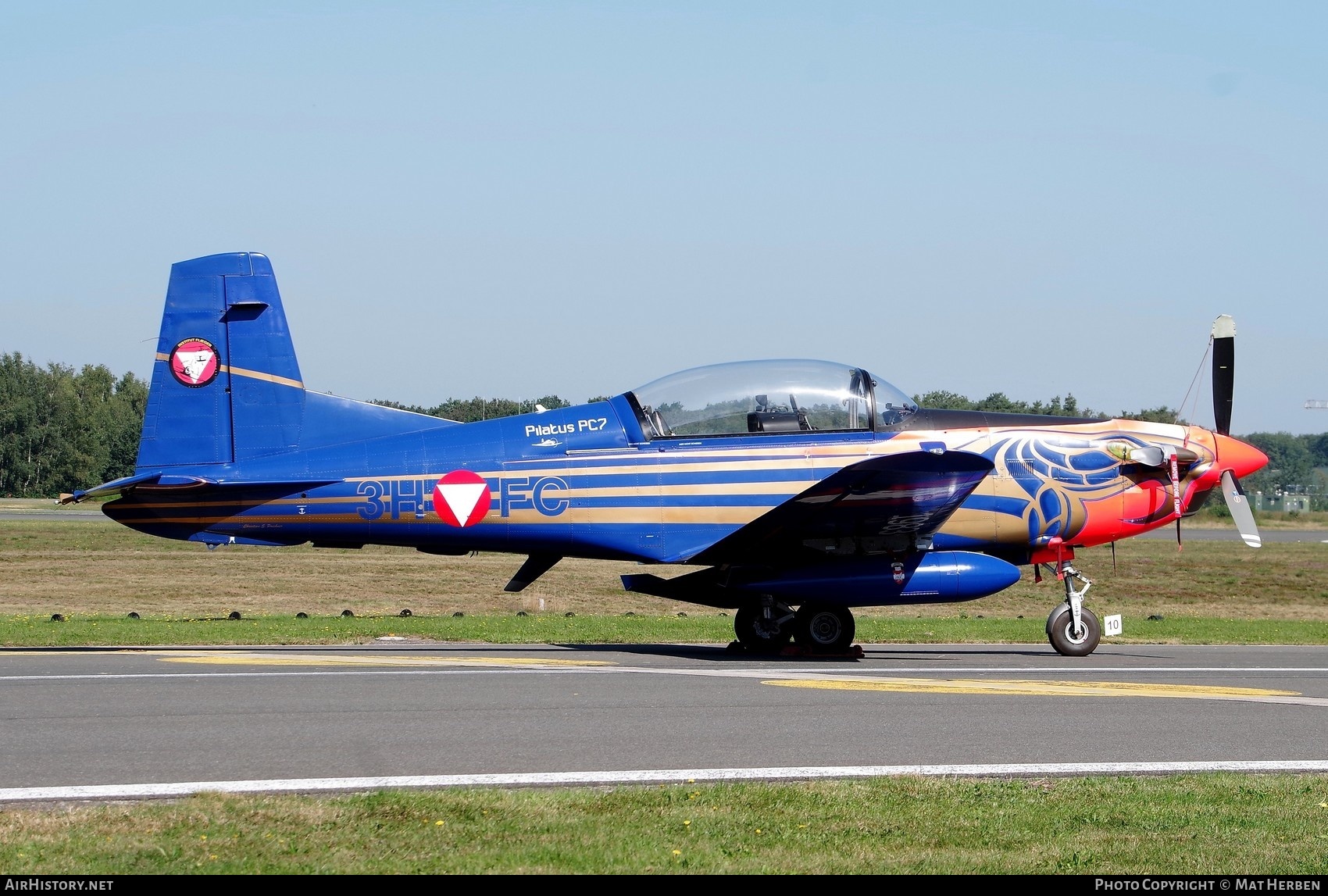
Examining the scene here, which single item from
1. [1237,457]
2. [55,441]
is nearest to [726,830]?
[1237,457]

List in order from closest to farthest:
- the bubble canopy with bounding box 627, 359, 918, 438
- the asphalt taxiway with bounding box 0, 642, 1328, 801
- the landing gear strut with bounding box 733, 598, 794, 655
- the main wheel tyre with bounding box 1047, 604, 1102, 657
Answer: the asphalt taxiway with bounding box 0, 642, 1328, 801 < the bubble canopy with bounding box 627, 359, 918, 438 < the landing gear strut with bounding box 733, 598, 794, 655 < the main wheel tyre with bounding box 1047, 604, 1102, 657

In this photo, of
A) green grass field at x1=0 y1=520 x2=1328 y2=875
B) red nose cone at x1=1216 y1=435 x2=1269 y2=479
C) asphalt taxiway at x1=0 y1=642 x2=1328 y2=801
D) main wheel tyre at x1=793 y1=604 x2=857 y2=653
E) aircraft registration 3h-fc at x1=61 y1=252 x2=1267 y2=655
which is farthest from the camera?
red nose cone at x1=1216 y1=435 x2=1269 y2=479

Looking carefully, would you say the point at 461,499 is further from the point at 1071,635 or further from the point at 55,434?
the point at 55,434

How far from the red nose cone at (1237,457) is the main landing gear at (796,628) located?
4952mm

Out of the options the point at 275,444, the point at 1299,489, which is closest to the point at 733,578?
the point at 275,444

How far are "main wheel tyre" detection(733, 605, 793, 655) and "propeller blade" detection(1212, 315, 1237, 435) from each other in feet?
19.9

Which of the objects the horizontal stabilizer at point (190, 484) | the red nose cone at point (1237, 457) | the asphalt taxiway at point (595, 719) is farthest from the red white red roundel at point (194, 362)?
the red nose cone at point (1237, 457)

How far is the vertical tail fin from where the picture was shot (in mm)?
13391

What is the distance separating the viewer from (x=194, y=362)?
1352cm

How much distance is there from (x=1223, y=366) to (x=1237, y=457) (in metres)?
1.24

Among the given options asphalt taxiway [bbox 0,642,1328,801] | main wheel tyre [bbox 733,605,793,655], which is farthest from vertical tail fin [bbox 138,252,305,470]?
main wheel tyre [bbox 733,605,793,655]

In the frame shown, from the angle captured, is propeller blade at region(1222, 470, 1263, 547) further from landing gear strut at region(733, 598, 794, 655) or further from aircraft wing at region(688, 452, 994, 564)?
landing gear strut at region(733, 598, 794, 655)

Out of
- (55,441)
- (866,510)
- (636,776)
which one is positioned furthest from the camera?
(55,441)

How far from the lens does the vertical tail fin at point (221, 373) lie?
43.9 ft
